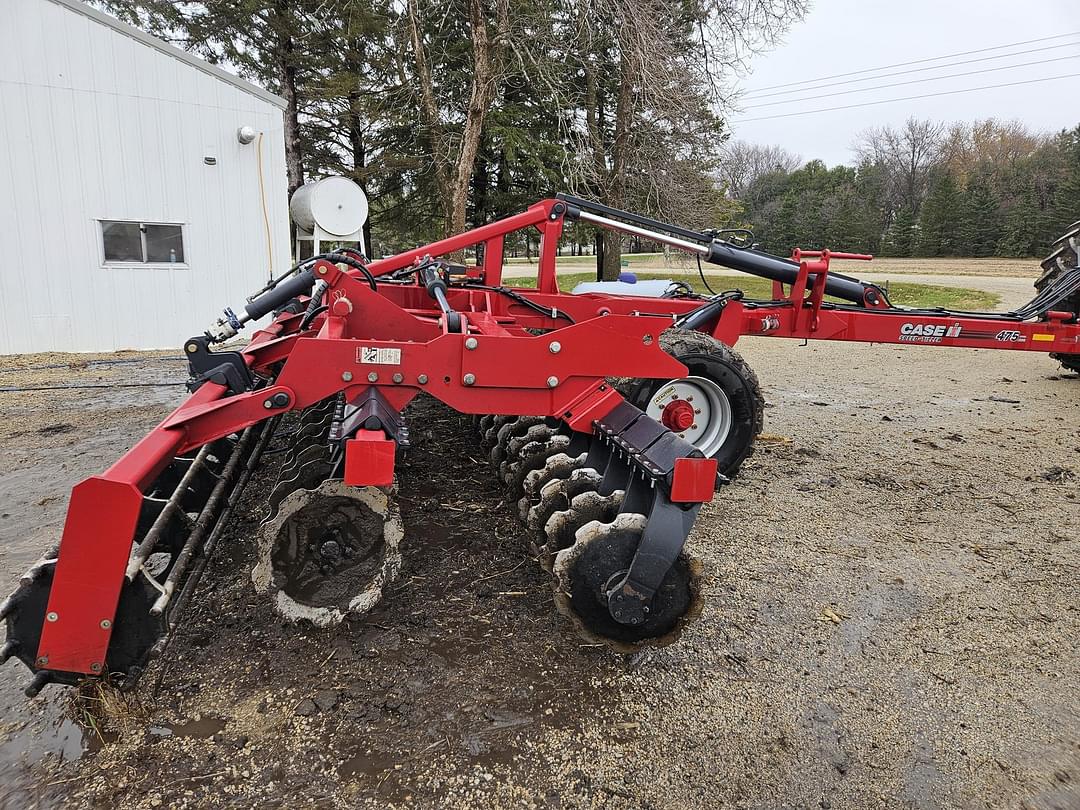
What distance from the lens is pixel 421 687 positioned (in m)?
2.40

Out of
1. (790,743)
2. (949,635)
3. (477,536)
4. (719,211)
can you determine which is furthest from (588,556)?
(719,211)

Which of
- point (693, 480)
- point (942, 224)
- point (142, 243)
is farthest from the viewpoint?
point (942, 224)

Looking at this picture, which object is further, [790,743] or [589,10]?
[589,10]

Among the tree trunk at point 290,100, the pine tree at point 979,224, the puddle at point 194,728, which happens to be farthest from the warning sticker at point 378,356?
the pine tree at point 979,224

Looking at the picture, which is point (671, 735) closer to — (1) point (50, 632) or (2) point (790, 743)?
(2) point (790, 743)

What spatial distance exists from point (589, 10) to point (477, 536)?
31.0 feet

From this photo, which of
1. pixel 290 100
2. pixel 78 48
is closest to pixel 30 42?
pixel 78 48

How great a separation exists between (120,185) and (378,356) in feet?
30.7

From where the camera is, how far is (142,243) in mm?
10047

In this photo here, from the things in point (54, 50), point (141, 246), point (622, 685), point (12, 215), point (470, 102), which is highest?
point (54, 50)

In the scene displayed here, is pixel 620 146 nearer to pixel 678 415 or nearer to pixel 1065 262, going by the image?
pixel 1065 262

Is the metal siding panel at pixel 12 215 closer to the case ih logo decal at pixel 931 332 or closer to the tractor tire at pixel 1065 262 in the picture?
the case ih logo decal at pixel 931 332

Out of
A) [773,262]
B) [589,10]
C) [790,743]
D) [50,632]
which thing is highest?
[589,10]

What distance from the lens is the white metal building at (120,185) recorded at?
917cm
